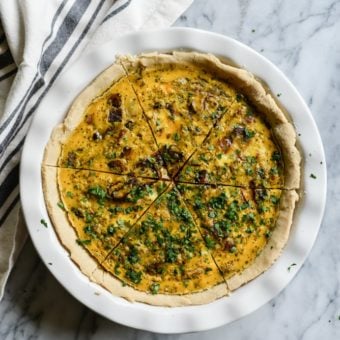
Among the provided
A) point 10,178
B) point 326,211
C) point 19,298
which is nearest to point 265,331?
point 326,211

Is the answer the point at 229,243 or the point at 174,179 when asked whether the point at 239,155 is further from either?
the point at 229,243

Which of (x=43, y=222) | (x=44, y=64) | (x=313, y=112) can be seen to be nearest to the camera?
(x=43, y=222)

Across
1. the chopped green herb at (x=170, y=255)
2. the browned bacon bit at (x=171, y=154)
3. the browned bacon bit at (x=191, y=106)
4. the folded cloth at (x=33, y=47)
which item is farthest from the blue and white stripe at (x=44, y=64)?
the chopped green herb at (x=170, y=255)

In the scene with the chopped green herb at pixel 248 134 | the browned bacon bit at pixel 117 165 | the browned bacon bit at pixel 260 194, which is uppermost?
the browned bacon bit at pixel 117 165

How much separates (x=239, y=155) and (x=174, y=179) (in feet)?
1.29

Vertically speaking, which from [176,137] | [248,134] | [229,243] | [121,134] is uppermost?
[121,134]

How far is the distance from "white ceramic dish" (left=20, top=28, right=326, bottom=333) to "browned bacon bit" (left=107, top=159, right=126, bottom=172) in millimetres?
372

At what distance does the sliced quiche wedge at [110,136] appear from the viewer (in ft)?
11.9

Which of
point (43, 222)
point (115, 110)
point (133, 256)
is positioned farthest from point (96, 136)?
point (133, 256)

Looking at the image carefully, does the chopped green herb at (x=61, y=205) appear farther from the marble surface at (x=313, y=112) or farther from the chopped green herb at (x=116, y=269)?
the marble surface at (x=313, y=112)

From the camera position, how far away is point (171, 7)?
3.89 metres

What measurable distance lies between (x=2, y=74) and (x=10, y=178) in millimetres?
616

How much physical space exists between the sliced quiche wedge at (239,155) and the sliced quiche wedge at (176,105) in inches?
2.5

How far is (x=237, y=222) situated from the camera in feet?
12.1
